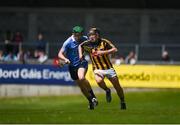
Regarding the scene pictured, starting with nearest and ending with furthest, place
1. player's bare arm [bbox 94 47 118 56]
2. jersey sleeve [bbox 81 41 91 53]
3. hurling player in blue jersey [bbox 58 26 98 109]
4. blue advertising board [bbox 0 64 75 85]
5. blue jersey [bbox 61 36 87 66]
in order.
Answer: player's bare arm [bbox 94 47 118 56], hurling player in blue jersey [bbox 58 26 98 109], jersey sleeve [bbox 81 41 91 53], blue jersey [bbox 61 36 87 66], blue advertising board [bbox 0 64 75 85]

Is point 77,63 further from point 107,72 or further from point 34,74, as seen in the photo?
point 34,74

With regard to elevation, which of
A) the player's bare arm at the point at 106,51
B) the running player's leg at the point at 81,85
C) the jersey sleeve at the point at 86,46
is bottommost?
the running player's leg at the point at 81,85

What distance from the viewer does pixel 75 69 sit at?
19734 mm

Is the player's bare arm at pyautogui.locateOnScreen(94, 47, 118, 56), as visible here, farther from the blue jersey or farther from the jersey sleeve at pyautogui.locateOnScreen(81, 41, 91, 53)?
the blue jersey

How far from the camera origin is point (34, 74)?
3353 centimetres

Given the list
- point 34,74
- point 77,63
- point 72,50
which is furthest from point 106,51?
point 34,74

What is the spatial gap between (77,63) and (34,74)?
551 inches

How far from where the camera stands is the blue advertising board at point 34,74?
109ft

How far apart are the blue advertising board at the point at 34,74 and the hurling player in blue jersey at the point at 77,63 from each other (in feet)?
42.6

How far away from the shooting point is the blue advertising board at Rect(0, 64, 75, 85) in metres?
33.2

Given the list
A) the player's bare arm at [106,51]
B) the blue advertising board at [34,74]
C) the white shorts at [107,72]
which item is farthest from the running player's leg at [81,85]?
the blue advertising board at [34,74]

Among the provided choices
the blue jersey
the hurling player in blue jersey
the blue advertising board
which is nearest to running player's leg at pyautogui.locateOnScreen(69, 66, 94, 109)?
the hurling player in blue jersey

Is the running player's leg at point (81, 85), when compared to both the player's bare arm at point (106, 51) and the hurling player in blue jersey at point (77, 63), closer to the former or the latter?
the hurling player in blue jersey at point (77, 63)

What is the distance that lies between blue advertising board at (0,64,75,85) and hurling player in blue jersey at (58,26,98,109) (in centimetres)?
1299
